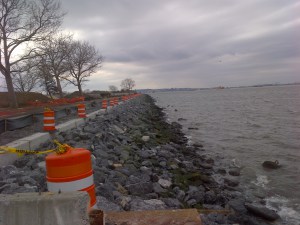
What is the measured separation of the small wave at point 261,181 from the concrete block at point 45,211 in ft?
27.1

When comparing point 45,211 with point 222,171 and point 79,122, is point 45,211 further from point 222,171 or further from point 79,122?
point 79,122

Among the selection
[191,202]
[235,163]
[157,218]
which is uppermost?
[157,218]

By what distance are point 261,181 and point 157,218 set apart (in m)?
7.63

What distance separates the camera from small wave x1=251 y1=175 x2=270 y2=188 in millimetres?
9961

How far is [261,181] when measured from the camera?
10.3m

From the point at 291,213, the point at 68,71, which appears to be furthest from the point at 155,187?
the point at 68,71

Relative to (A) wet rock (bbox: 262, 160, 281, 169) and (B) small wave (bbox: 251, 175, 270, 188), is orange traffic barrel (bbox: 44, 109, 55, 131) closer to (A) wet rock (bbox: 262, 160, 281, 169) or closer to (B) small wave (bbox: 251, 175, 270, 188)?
(B) small wave (bbox: 251, 175, 270, 188)

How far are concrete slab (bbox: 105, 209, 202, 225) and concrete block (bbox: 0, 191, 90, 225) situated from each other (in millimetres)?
837

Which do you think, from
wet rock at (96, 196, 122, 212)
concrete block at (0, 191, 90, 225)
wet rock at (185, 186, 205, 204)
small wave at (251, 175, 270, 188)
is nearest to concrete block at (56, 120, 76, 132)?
wet rock at (185, 186, 205, 204)

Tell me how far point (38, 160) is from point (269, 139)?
14756 mm

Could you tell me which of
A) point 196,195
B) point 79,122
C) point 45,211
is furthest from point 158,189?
point 79,122

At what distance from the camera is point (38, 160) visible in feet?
22.7

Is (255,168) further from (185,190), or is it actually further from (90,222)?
(90,222)

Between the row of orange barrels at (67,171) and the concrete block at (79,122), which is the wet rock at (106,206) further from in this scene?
the concrete block at (79,122)
